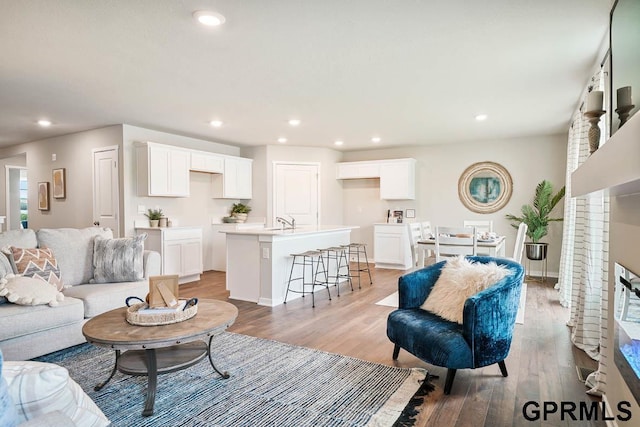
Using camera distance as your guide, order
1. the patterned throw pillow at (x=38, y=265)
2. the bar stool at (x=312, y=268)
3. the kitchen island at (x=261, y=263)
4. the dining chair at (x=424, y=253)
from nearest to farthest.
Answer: the patterned throw pillow at (x=38, y=265), the kitchen island at (x=261, y=263), the bar stool at (x=312, y=268), the dining chair at (x=424, y=253)

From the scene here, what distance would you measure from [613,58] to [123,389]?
345 centimetres

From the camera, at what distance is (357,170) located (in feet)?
26.0

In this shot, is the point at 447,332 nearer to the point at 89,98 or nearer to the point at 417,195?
the point at 89,98

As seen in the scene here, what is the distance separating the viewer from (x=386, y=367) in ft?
9.09

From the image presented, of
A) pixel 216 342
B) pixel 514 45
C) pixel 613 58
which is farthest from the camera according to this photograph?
pixel 216 342

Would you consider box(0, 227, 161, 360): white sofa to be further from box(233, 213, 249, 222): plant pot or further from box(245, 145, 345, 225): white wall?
box(245, 145, 345, 225): white wall

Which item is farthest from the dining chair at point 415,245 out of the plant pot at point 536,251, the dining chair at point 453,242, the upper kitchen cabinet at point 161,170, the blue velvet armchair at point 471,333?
the upper kitchen cabinet at point 161,170

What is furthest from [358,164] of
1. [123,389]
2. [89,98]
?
[123,389]

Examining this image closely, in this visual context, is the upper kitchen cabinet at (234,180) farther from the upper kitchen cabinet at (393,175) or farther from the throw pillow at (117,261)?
the throw pillow at (117,261)

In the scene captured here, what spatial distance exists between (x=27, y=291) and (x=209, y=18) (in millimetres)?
2375

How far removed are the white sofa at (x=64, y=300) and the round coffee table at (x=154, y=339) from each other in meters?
0.77

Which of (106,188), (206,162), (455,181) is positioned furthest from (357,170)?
(106,188)

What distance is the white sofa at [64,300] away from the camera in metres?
2.70

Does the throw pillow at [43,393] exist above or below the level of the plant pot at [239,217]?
below
